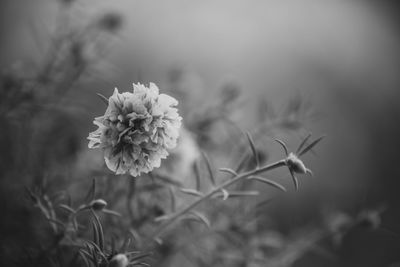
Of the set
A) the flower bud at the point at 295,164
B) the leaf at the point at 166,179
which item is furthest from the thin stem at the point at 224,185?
the leaf at the point at 166,179

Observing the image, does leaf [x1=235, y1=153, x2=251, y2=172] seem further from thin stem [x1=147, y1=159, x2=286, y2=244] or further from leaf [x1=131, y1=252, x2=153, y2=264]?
leaf [x1=131, y1=252, x2=153, y2=264]

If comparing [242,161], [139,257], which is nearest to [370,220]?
[242,161]

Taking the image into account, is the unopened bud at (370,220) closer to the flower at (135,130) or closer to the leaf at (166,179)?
the leaf at (166,179)

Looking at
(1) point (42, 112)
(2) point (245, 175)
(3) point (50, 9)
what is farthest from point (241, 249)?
(3) point (50, 9)

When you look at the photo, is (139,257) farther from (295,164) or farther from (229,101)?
(229,101)

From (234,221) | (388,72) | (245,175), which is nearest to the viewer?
(245,175)

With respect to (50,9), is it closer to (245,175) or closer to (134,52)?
(134,52)

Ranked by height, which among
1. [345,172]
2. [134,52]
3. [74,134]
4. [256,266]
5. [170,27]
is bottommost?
[256,266]
